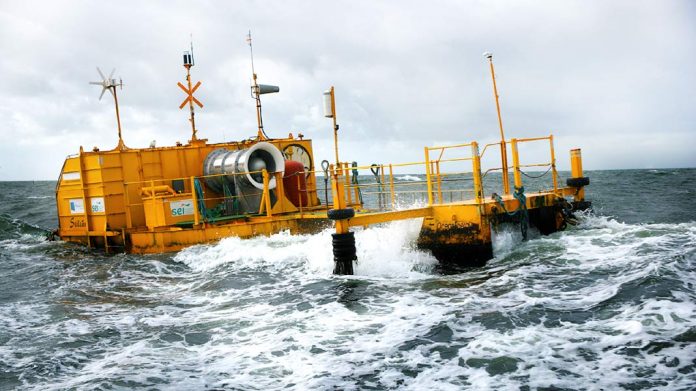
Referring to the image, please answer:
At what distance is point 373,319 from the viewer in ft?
27.2

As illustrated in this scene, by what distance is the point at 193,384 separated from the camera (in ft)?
20.6

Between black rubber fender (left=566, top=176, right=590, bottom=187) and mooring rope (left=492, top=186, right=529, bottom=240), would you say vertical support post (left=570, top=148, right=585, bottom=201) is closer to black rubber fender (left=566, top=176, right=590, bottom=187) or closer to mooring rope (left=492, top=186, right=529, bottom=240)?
black rubber fender (left=566, top=176, right=590, bottom=187)

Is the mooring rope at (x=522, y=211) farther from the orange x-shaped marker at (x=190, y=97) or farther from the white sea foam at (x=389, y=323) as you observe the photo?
the orange x-shaped marker at (x=190, y=97)

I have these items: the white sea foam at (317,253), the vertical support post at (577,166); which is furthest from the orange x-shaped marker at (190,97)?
the vertical support post at (577,166)

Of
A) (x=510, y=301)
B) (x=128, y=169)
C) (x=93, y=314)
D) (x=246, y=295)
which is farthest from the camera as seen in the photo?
(x=128, y=169)

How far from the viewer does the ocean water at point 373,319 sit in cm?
624

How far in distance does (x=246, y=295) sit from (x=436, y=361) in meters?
4.93

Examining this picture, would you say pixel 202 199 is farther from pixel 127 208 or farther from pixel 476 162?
pixel 476 162

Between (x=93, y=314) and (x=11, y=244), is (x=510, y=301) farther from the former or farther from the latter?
(x=11, y=244)

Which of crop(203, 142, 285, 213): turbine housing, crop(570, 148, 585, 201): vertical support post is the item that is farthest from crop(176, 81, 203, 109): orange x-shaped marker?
crop(570, 148, 585, 201): vertical support post

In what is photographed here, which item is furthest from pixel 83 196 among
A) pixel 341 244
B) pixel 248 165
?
pixel 341 244

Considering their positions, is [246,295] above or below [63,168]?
below

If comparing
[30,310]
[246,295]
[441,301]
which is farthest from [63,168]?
[441,301]

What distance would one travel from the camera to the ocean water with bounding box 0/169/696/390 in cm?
624
